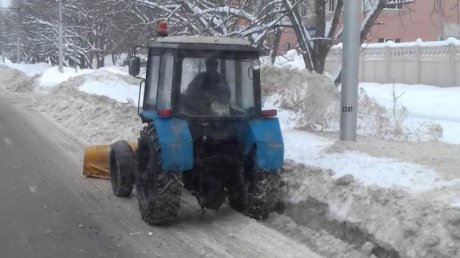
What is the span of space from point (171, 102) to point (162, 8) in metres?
10.2

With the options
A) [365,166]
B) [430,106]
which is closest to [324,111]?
[365,166]

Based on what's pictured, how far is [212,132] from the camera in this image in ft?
22.8

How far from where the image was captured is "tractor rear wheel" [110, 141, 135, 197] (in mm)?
8070

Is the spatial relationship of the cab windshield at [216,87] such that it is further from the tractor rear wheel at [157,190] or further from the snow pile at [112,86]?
the snow pile at [112,86]

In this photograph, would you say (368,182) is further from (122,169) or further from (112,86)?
(112,86)

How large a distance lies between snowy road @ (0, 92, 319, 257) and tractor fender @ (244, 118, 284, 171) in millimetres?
681

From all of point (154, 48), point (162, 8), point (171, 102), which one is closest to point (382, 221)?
point (171, 102)

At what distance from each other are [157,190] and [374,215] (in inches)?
89.4

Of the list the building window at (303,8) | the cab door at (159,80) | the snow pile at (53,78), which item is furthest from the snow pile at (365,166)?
the snow pile at (53,78)

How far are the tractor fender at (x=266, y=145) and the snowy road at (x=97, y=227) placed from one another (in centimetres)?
68

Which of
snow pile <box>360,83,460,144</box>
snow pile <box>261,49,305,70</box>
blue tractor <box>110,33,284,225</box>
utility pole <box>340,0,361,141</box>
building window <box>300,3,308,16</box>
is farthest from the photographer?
building window <box>300,3,308,16</box>

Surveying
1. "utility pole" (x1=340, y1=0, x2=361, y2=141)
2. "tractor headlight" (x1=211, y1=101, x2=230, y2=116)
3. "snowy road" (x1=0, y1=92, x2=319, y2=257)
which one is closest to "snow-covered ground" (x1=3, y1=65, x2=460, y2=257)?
"utility pole" (x1=340, y1=0, x2=361, y2=141)

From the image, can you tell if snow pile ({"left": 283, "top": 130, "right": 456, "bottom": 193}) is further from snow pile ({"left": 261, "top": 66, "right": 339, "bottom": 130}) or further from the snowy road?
snow pile ({"left": 261, "top": 66, "right": 339, "bottom": 130})

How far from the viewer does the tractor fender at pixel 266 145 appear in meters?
6.80
